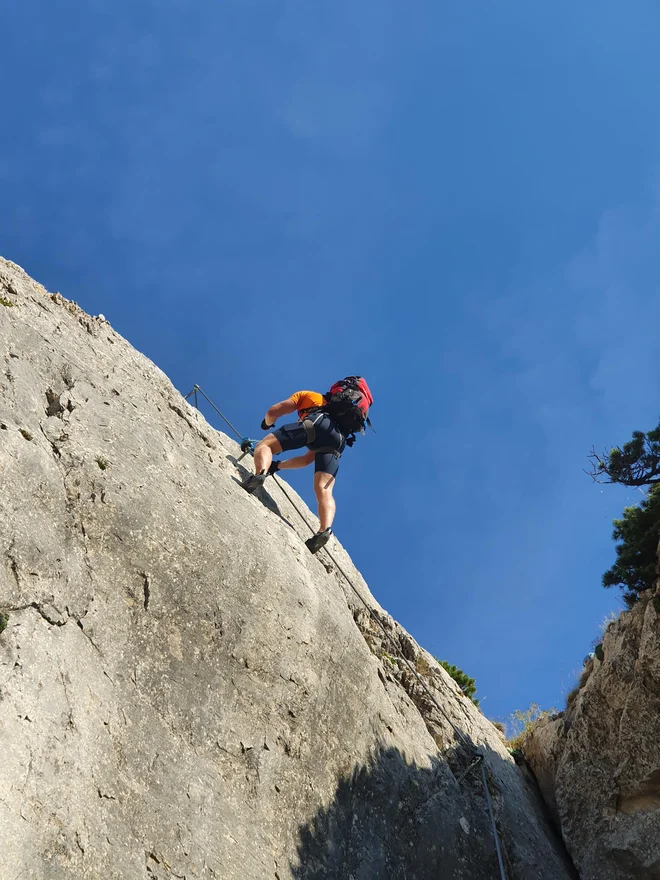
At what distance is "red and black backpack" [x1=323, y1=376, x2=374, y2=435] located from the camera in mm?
13828

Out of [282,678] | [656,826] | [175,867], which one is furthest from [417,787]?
[175,867]

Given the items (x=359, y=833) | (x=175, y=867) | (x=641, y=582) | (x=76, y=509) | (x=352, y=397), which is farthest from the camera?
(x=352, y=397)

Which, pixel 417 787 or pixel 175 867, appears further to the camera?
pixel 417 787

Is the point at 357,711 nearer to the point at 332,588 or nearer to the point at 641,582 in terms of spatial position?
the point at 332,588

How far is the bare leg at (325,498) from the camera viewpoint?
506 inches

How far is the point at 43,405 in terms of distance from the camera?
9.50 m

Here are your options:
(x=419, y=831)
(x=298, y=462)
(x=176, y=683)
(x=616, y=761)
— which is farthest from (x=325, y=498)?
(x=616, y=761)

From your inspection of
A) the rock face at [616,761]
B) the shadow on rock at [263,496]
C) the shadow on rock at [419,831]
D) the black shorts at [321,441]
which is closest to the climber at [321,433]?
Result: the black shorts at [321,441]

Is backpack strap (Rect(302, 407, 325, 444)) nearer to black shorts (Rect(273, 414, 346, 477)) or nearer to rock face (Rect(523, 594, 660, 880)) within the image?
black shorts (Rect(273, 414, 346, 477))


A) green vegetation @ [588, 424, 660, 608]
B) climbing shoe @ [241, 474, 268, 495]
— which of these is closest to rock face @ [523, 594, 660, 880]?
green vegetation @ [588, 424, 660, 608]

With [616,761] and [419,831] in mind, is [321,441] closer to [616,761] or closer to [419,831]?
Answer: [419,831]

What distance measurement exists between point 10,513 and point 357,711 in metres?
5.64

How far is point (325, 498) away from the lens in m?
13.1

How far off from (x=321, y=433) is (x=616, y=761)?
23.5ft
